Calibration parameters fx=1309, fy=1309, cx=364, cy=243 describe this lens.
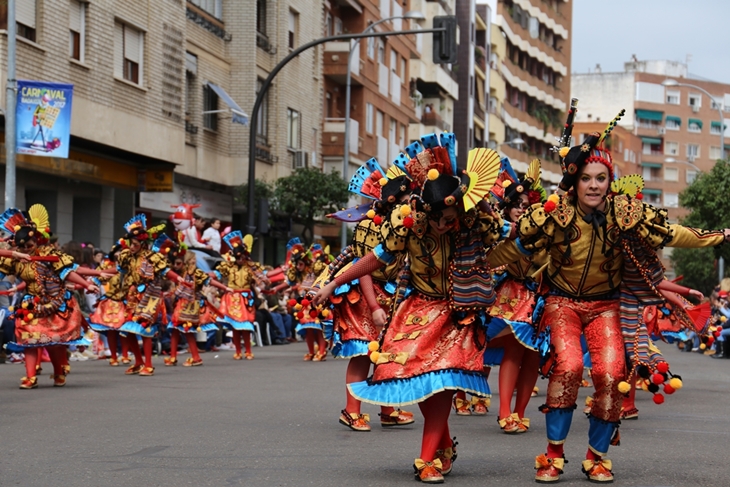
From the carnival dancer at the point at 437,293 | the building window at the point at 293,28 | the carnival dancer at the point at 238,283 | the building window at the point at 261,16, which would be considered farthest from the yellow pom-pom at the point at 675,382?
the building window at the point at 293,28

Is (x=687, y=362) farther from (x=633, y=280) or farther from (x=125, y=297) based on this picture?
(x=633, y=280)

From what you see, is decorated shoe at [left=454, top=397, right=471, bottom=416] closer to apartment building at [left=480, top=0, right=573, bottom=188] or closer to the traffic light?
the traffic light

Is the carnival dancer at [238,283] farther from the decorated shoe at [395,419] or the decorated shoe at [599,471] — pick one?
the decorated shoe at [599,471]

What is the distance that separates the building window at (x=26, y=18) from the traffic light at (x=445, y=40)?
7.92 meters

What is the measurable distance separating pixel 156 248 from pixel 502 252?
429 inches

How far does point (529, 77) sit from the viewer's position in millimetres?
85438

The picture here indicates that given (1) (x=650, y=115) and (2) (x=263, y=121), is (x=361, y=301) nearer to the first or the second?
(2) (x=263, y=121)

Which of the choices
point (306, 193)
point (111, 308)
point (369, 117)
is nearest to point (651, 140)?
point (369, 117)

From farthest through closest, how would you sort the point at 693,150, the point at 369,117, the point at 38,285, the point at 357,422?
the point at 693,150
the point at 369,117
the point at 38,285
the point at 357,422

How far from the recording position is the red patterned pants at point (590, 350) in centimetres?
746

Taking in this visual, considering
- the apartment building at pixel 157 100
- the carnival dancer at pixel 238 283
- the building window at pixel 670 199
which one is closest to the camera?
the carnival dancer at pixel 238 283

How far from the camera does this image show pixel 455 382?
24.1 ft

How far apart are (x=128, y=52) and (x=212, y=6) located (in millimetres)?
7702

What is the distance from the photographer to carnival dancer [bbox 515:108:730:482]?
7457 mm
